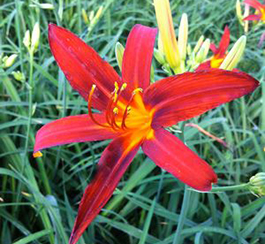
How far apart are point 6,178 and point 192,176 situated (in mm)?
1077

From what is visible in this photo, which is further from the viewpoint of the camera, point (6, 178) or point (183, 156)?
point (6, 178)

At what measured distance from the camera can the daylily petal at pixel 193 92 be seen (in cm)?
69

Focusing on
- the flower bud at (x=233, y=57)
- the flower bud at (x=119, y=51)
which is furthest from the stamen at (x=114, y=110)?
the flower bud at (x=233, y=57)

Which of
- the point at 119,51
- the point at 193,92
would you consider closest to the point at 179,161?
the point at 193,92

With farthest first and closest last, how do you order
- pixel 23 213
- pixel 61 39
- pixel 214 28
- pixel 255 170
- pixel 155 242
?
pixel 214 28
pixel 255 170
pixel 23 213
pixel 155 242
pixel 61 39

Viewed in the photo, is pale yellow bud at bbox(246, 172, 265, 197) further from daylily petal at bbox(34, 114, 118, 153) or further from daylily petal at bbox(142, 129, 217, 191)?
daylily petal at bbox(34, 114, 118, 153)

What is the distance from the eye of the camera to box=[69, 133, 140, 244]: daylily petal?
71cm

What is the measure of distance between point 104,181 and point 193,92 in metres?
0.26

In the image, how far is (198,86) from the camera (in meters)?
0.74

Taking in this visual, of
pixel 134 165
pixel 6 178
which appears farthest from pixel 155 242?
pixel 6 178

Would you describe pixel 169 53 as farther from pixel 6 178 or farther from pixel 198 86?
pixel 6 178

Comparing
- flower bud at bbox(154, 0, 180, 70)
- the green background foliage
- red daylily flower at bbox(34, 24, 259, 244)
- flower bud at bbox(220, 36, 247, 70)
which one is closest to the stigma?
red daylily flower at bbox(34, 24, 259, 244)

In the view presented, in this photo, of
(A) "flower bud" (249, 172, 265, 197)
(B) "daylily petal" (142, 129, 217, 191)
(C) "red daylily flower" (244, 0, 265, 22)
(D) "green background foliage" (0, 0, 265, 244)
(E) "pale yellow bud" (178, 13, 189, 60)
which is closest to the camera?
(B) "daylily petal" (142, 129, 217, 191)

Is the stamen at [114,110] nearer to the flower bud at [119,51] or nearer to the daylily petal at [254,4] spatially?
the flower bud at [119,51]
